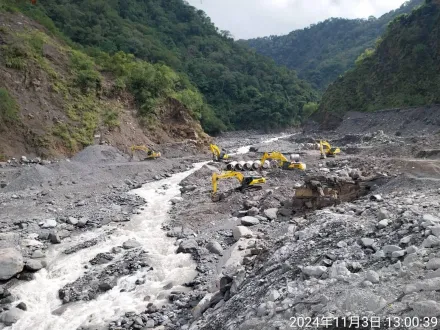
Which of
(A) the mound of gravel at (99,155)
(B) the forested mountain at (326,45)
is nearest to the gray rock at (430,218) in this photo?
(A) the mound of gravel at (99,155)

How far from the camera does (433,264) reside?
5.53 m

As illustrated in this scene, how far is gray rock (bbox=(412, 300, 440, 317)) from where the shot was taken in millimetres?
4535

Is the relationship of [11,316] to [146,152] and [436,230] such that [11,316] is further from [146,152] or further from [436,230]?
[146,152]

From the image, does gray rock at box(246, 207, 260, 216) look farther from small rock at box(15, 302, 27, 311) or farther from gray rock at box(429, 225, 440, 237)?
gray rock at box(429, 225, 440, 237)

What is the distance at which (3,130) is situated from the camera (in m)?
24.8

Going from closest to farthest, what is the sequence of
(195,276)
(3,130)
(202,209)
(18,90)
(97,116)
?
(195,276)
(202,209)
(3,130)
(18,90)
(97,116)

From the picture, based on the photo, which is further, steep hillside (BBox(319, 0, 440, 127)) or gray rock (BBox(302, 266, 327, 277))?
steep hillside (BBox(319, 0, 440, 127))

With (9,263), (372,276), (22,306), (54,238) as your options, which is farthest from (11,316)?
(372,276)

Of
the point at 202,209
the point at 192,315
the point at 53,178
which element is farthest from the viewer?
the point at 53,178

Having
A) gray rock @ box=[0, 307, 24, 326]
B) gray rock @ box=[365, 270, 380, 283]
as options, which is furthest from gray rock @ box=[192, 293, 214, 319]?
gray rock @ box=[0, 307, 24, 326]

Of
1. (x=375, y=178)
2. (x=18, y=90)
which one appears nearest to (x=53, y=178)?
(x=18, y=90)

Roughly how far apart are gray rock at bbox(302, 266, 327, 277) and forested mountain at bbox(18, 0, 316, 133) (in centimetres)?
4455

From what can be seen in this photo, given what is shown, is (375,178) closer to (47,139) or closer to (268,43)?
(47,139)

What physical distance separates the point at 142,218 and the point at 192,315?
28.4 feet
